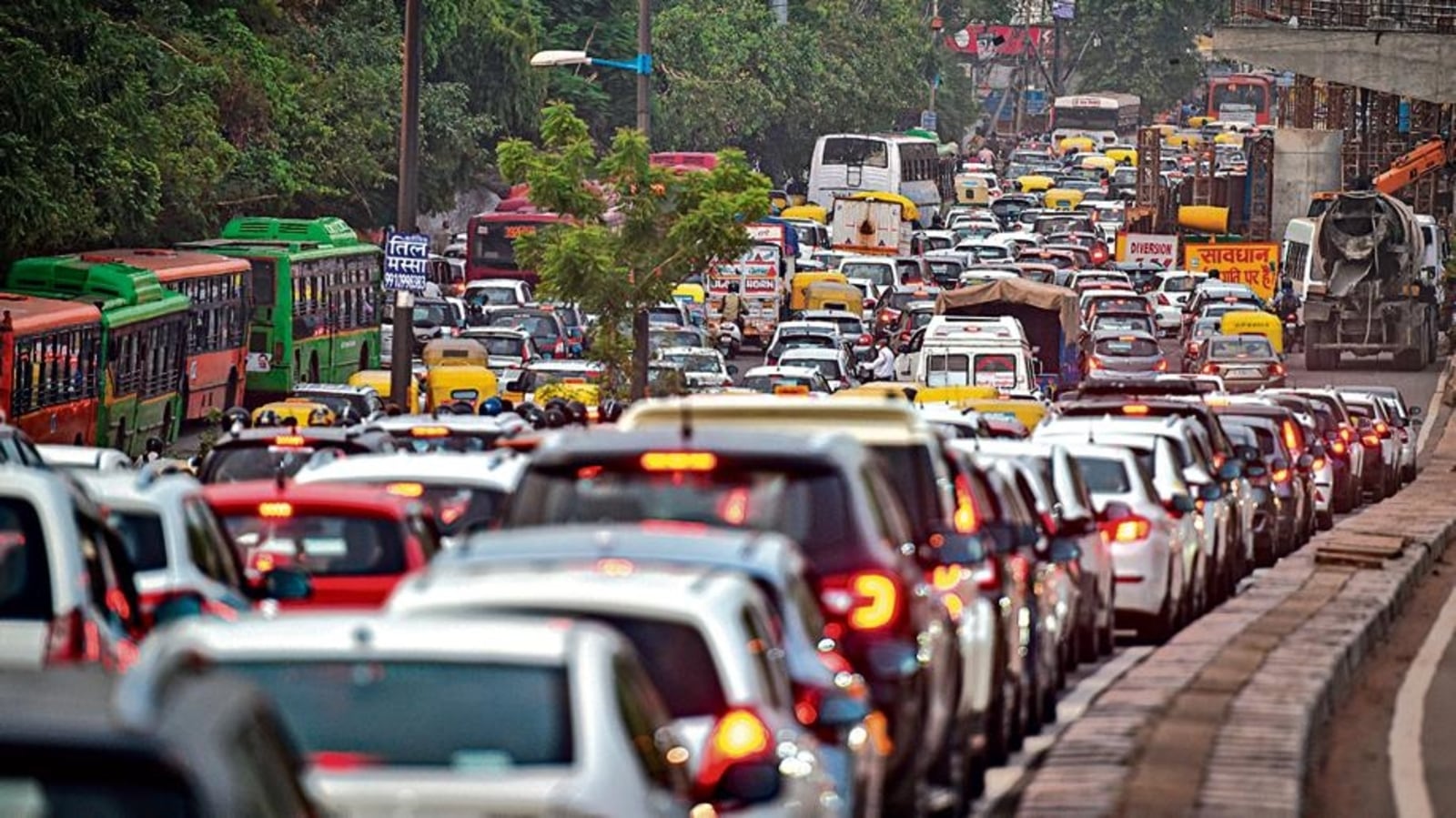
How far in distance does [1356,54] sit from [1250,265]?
23.2ft

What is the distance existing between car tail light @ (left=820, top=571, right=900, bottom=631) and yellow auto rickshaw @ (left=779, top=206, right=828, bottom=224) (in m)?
93.2

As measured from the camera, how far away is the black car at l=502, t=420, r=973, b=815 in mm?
12406

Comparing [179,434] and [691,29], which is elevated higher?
[691,29]

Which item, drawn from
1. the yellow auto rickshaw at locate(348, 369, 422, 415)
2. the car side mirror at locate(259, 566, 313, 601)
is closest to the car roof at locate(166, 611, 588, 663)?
the car side mirror at locate(259, 566, 313, 601)

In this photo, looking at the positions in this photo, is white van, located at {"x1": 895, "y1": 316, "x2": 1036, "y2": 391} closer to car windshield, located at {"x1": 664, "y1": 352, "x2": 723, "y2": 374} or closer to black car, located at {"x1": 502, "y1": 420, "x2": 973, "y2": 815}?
car windshield, located at {"x1": 664, "y1": 352, "x2": 723, "y2": 374}

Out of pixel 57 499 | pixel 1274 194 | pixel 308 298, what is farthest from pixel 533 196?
pixel 1274 194

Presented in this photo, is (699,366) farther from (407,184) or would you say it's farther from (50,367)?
(407,184)

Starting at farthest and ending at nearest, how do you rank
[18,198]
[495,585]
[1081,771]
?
[18,198], [1081,771], [495,585]

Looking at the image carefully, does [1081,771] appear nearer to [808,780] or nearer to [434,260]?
[808,780]

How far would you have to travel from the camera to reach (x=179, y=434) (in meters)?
48.7

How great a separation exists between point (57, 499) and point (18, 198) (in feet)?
113

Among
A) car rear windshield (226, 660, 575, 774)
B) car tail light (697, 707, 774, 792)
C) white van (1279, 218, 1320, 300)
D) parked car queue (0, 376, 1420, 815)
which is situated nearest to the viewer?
parked car queue (0, 376, 1420, 815)

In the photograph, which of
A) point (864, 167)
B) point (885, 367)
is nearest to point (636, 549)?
point (885, 367)

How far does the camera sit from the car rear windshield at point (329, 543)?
576 inches
